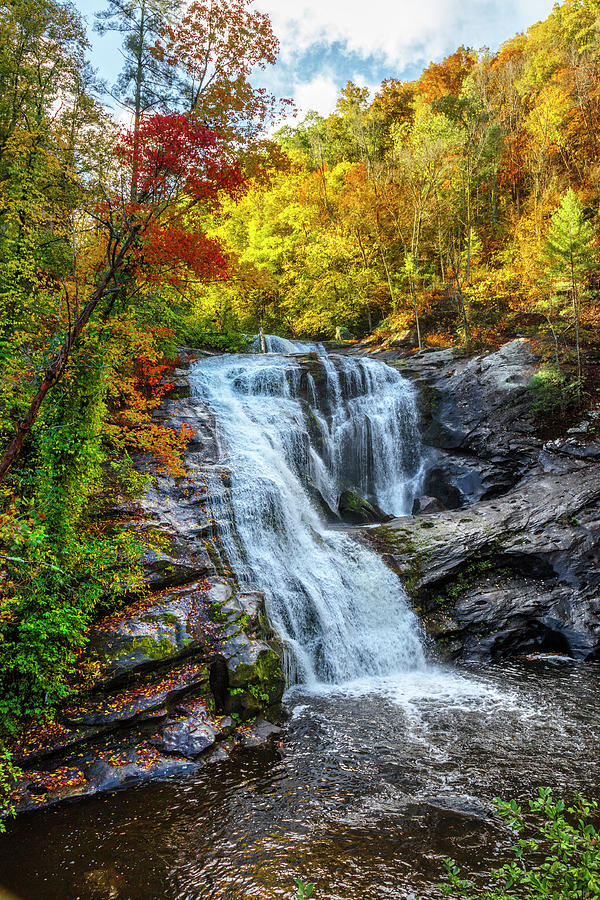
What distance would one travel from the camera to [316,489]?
13.6m

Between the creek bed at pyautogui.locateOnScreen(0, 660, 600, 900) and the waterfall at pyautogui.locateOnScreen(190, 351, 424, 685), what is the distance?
6.48ft

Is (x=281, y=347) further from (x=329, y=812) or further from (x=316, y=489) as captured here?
(x=329, y=812)

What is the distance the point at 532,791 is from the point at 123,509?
803 cm

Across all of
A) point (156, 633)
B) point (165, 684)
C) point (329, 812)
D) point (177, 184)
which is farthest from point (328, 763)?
point (177, 184)

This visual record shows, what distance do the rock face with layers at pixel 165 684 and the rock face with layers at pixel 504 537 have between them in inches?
179

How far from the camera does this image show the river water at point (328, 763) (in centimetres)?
448

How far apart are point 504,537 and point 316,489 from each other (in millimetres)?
5215

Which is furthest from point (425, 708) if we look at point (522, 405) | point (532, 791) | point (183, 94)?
point (183, 94)

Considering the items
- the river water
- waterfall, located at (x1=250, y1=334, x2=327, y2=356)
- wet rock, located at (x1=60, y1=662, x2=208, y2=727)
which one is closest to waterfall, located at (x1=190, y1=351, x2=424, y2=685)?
the river water

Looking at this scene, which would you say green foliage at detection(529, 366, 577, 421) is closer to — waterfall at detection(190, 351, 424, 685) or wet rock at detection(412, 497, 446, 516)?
waterfall at detection(190, 351, 424, 685)

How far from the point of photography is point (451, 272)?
2364 cm

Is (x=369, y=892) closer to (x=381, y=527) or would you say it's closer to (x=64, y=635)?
(x=64, y=635)

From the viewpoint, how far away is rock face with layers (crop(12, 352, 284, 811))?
5871 millimetres

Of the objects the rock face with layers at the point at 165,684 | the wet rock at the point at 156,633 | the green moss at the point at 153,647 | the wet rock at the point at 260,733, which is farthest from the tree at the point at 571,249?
the green moss at the point at 153,647
